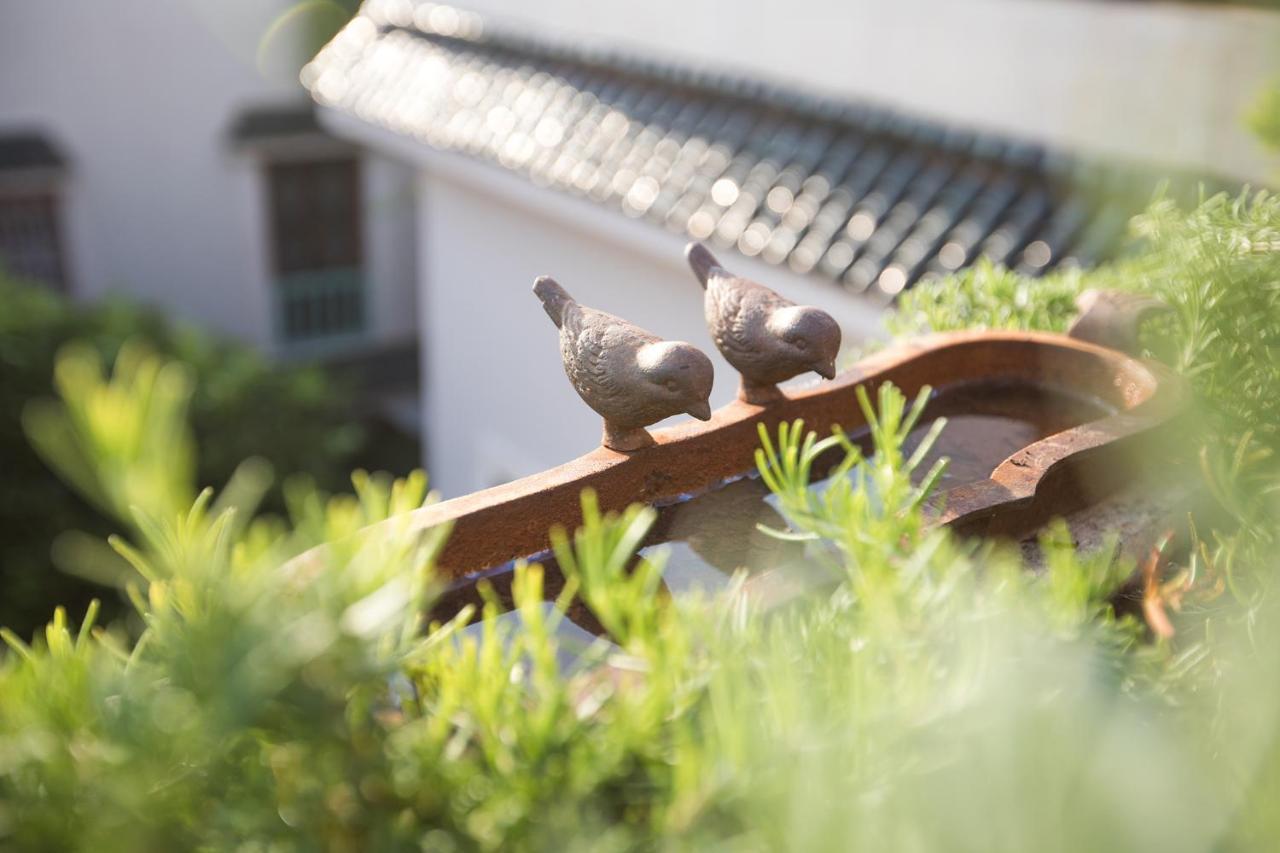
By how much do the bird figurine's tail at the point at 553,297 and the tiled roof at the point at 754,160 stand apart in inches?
102

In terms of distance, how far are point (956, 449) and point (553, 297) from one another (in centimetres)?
64

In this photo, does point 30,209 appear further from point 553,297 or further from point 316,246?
point 553,297

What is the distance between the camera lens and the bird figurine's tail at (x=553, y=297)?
1.53 m

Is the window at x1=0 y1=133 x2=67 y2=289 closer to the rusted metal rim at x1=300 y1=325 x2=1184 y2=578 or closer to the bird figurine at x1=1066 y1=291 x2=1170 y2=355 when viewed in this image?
the rusted metal rim at x1=300 y1=325 x2=1184 y2=578

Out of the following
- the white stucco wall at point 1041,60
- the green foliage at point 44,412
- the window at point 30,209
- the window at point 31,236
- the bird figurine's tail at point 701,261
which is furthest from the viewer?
the window at point 31,236

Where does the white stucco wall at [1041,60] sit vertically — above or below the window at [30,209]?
above

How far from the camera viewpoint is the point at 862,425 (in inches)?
67.5

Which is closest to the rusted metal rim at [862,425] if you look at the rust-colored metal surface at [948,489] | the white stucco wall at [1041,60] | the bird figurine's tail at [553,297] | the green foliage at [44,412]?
the rust-colored metal surface at [948,489]

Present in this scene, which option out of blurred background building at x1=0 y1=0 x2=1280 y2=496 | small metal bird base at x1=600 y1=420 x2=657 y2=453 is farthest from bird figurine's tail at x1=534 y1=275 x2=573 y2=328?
blurred background building at x1=0 y1=0 x2=1280 y2=496

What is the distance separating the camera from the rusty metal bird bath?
1.31 meters

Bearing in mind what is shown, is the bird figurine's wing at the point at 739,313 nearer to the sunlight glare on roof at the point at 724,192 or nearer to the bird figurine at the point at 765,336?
the bird figurine at the point at 765,336

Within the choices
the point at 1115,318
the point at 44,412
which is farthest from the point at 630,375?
the point at 44,412

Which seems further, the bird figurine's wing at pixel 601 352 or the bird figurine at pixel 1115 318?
the bird figurine at pixel 1115 318

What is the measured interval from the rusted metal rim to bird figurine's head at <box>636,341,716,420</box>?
0.09 metres
